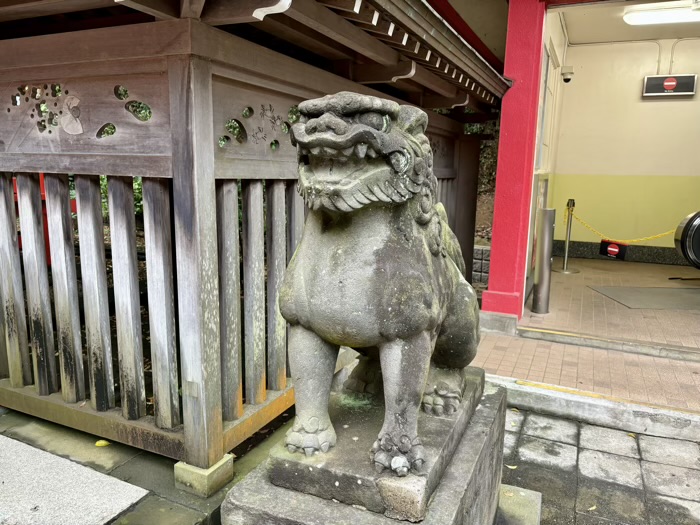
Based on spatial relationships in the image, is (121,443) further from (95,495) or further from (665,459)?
(665,459)

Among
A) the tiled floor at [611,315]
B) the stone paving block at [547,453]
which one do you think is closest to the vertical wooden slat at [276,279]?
the stone paving block at [547,453]

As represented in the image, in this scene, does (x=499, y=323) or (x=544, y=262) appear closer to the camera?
(x=499, y=323)

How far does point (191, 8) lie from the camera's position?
8.32 feet

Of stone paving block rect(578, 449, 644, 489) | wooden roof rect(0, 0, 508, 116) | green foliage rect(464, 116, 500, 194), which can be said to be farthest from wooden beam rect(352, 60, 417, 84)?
green foliage rect(464, 116, 500, 194)

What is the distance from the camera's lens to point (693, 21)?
8547 millimetres

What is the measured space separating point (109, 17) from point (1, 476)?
263 centimetres

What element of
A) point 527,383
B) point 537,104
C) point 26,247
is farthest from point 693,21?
point 26,247

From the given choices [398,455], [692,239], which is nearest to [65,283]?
[398,455]

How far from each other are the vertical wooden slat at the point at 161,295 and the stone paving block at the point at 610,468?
290cm

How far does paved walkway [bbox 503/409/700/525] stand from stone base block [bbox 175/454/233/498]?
6.42 ft

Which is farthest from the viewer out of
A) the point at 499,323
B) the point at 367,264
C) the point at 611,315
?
the point at 611,315

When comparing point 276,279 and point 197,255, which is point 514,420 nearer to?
point 276,279

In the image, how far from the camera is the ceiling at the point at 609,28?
8.32 metres

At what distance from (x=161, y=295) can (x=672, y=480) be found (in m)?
3.67
